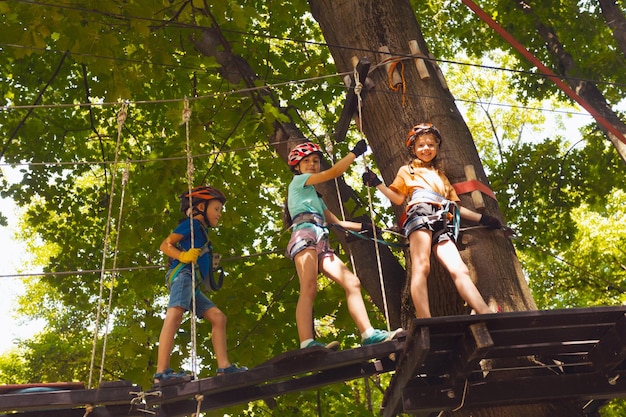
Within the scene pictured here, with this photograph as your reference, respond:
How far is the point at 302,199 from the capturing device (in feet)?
16.4

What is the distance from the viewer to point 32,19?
5730mm

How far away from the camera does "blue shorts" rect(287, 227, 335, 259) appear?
4.71 meters

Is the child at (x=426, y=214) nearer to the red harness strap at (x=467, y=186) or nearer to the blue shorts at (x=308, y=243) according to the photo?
the red harness strap at (x=467, y=186)

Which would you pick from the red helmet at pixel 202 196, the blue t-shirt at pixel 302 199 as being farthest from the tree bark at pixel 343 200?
the red helmet at pixel 202 196

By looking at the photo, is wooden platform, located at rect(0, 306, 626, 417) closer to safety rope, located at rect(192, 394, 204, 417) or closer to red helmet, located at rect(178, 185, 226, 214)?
safety rope, located at rect(192, 394, 204, 417)

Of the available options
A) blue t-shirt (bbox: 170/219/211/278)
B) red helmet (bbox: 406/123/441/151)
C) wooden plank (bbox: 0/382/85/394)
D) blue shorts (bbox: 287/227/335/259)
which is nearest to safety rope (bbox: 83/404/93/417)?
wooden plank (bbox: 0/382/85/394)

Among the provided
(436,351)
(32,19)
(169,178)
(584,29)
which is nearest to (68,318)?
(169,178)

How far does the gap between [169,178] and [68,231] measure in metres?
2.72

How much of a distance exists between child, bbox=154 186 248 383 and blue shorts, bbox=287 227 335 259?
2.27 feet

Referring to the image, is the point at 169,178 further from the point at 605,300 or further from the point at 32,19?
the point at 605,300

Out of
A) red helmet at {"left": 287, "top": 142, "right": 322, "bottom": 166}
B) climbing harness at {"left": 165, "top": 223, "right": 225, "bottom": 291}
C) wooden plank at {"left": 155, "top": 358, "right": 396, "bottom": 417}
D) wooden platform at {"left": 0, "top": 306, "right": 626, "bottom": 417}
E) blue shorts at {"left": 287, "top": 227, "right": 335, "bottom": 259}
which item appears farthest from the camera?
red helmet at {"left": 287, "top": 142, "right": 322, "bottom": 166}

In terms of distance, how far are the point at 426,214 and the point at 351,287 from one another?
0.72 m

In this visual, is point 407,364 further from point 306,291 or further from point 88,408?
point 88,408

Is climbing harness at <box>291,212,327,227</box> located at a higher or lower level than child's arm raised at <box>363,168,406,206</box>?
lower
